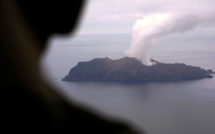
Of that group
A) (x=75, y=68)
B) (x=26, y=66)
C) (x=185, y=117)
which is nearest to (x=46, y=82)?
(x=26, y=66)

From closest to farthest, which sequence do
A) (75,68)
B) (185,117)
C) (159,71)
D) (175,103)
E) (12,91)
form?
(12,91) < (185,117) < (175,103) < (75,68) < (159,71)

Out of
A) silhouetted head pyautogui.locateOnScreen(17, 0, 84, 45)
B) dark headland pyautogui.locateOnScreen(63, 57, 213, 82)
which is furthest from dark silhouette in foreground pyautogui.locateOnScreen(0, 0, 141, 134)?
dark headland pyautogui.locateOnScreen(63, 57, 213, 82)

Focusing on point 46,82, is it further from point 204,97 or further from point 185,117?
point 204,97

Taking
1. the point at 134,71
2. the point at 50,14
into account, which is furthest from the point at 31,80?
the point at 134,71

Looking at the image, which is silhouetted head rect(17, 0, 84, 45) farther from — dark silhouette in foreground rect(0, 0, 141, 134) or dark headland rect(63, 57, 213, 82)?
dark headland rect(63, 57, 213, 82)

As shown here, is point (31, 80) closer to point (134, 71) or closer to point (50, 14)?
point (50, 14)
